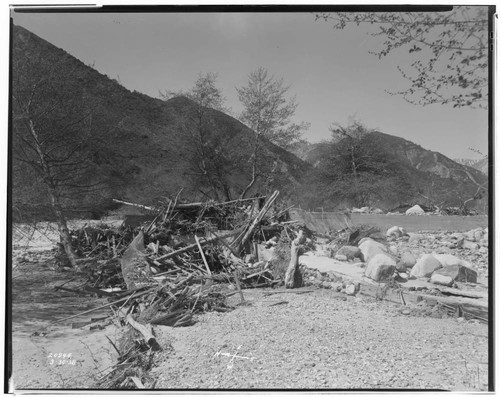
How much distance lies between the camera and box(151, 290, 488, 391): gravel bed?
10.8ft

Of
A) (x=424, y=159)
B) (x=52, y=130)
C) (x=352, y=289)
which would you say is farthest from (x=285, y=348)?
(x=52, y=130)

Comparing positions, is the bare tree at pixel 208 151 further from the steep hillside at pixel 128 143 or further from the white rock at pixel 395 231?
the white rock at pixel 395 231

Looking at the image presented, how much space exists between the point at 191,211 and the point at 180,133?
939mm

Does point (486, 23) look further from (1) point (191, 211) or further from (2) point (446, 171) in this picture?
(1) point (191, 211)

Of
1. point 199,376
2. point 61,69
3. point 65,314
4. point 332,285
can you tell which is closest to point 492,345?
point 332,285

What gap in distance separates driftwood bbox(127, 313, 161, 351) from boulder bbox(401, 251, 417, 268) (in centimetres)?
237

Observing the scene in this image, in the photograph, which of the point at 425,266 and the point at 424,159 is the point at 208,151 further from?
the point at 425,266

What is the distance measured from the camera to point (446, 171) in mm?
3789

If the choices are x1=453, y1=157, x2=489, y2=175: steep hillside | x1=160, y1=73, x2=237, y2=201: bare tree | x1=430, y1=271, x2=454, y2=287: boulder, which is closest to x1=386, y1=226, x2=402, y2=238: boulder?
x1=430, y1=271, x2=454, y2=287: boulder

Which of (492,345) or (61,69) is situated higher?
(61,69)

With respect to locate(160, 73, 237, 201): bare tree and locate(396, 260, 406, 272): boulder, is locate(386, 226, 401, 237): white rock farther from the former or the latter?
locate(160, 73, 237, 201): bare tree

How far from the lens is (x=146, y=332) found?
3.46 m

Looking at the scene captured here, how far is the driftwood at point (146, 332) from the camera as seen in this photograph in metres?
Result: 3.40

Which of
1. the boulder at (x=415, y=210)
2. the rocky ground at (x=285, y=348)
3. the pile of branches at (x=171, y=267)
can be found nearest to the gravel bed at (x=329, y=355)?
the rocky ground at (x=285, y=348)
